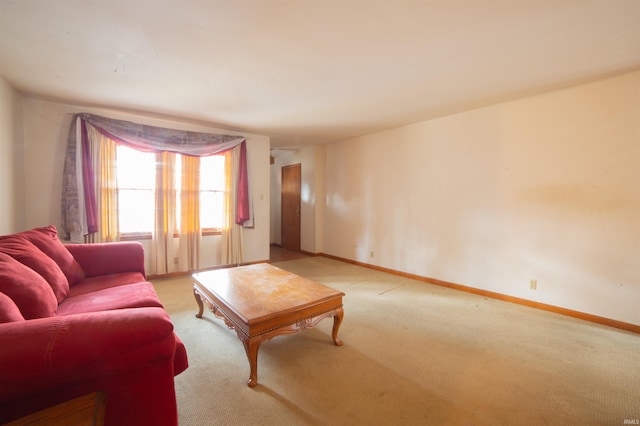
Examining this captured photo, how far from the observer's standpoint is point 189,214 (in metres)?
3.96

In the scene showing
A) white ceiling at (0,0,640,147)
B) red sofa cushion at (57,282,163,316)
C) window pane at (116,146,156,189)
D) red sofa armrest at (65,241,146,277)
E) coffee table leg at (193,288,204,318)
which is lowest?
coffee table leg at (193,288,204,318)

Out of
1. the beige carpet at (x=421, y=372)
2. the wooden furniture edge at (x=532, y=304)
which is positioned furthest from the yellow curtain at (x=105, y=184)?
the wooden furniture edge at (x=532, y=304)

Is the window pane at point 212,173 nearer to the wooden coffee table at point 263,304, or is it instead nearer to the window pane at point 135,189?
the window pane at point 135,189

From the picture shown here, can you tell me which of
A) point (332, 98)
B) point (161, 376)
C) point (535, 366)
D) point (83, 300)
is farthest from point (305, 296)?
point (332, 98)

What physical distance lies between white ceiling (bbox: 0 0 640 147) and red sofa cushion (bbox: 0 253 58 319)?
1.54 metres

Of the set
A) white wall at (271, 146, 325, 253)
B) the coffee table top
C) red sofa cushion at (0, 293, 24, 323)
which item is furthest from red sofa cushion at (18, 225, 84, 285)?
white wall at (271, 146, 325, 253)

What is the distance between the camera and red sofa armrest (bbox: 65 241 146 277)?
2227 mm

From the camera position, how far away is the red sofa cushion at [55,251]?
1.83 meters

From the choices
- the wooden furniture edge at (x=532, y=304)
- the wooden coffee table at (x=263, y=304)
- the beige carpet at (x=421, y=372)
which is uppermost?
the wooden coffee table at (x=263, y=304)

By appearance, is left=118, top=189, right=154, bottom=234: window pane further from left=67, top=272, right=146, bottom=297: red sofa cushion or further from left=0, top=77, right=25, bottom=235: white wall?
left=67, top=272, right=146, bottom=297: red sofa cushion

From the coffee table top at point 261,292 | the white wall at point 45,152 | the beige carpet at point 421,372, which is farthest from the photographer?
the white wall at point 45,152

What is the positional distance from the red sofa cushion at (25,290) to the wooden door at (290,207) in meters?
4.74

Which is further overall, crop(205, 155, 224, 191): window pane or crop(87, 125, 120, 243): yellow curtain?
crop(205, 155, 224, 191): window pane

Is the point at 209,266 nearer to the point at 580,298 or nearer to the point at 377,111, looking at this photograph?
the point at 377,111
